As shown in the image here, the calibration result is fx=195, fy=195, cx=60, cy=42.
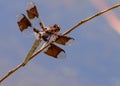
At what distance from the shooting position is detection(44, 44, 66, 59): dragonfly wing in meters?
5.86

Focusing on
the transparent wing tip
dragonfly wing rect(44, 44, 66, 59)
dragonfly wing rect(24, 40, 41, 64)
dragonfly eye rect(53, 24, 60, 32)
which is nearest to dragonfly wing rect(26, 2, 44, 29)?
dragonfly eye rect(53, 24, 60, 32)

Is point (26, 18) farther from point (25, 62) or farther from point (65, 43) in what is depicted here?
point (25, 62)

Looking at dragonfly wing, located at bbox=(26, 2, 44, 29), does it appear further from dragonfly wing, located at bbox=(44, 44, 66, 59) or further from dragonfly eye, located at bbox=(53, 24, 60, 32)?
dragonfly wing, located at bbox=(44, 44, 66, 59)

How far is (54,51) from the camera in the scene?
238 inches

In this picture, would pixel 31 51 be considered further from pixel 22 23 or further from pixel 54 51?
pixel 22 23

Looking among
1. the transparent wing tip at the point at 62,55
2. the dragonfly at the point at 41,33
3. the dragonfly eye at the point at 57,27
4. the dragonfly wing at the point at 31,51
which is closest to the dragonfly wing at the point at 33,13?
the dragonfly at the point at 41,33

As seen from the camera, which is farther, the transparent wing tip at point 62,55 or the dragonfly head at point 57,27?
the transparent wing tip at point 62,55

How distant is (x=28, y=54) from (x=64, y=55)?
166cm

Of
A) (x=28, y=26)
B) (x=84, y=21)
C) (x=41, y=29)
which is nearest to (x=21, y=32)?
(x=28, y=26)

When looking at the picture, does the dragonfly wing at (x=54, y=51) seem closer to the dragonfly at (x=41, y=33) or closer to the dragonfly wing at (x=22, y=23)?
the dragonfly at (x=41, y=33)

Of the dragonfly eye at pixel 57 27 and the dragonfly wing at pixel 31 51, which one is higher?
the dragonfly wing at pixel 31 51

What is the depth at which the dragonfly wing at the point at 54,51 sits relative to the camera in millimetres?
5859

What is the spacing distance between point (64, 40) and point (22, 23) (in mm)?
1662

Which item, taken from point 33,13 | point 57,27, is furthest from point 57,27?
point 33,13
